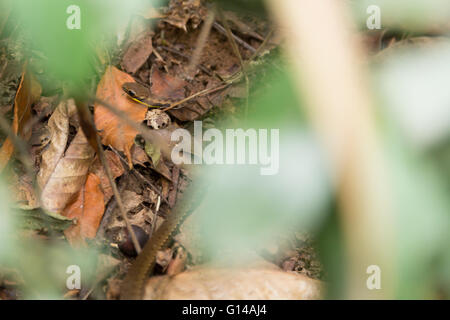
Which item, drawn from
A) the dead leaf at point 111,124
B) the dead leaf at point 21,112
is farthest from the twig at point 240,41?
the dead leaf at point 21,112

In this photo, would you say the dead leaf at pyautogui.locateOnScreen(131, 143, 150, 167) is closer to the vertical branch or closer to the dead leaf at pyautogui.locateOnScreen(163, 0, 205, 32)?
the dead leaf at pyautogui.locateOnScreen(163, 0, 205, 32)

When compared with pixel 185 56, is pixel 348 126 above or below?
below

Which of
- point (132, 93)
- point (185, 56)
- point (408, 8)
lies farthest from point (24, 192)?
point (408, 8)

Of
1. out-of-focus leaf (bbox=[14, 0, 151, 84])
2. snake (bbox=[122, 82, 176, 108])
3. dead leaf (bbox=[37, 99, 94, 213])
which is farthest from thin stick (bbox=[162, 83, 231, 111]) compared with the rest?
out-of-focus leaf (bbox=[14, 0, 151, 84])

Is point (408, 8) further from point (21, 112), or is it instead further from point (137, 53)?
point (137, 53)
